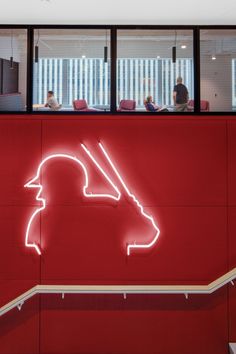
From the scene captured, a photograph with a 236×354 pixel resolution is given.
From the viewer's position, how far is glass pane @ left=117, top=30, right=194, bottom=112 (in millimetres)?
4953

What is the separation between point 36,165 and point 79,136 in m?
0.65

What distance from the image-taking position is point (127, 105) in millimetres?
5152

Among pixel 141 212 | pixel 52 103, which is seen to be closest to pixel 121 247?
pixel 141 212

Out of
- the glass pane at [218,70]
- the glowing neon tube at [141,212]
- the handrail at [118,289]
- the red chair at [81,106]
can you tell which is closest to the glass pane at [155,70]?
the glass pane at [218,70]

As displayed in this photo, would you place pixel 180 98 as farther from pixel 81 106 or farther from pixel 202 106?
pixel 81 106

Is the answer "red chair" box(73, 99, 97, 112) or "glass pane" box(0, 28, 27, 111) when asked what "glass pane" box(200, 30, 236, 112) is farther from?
"glass pane" box(0, 28, 27, 111)

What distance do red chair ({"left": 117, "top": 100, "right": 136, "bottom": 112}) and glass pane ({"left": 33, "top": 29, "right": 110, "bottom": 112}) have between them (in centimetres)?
18

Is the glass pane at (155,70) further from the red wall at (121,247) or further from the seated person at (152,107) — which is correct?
the red wall at (121,247)

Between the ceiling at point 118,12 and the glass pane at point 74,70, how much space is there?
0.21 metres

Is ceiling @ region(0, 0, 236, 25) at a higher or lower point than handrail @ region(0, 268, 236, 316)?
higher

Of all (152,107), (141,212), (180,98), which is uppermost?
(180,98)

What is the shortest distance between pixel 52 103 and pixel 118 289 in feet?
8.16

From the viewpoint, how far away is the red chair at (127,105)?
502cm

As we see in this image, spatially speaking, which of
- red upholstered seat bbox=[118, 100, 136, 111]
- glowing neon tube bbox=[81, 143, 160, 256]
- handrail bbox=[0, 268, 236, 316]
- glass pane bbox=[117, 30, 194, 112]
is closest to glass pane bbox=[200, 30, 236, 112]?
glass pane bbox=[117, 30, 194, 112]
